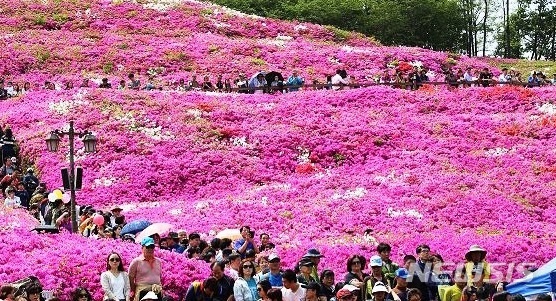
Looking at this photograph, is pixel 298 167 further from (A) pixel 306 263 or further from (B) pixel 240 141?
(A) pixel 306 263

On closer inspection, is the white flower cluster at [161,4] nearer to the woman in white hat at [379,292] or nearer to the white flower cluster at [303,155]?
the white flower cluster at [303,155]

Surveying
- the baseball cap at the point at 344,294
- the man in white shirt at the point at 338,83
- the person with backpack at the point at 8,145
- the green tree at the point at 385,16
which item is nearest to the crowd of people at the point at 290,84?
the man in white shirt at the point at 338,83

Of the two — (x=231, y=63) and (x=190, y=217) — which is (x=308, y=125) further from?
(x=231, y=63)

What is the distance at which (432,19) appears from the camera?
80.8m

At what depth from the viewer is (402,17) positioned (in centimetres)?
8006

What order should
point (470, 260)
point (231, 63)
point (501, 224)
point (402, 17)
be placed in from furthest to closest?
1. point (402, 17)
2. point (231, 63)
3. point (501, 224)
4. point (470, 260)

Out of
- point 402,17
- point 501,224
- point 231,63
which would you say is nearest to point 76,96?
point 231,63

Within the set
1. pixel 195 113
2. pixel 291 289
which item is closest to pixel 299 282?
pixel 291 289

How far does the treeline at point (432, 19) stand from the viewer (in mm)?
79750

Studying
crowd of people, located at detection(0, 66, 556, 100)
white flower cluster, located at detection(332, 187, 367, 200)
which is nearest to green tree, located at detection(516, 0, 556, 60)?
crowd of people, located at detection(0, 66, 556, 100)

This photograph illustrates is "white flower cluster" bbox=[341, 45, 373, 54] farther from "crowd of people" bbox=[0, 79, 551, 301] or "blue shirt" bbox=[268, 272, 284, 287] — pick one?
"blue shirt" bbox=[268, 272, 284, 287]

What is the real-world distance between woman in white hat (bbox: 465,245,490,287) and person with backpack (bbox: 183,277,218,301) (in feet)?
15.5

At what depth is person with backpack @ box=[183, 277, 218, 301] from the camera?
14.2m

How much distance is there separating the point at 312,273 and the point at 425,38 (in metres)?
69.3
